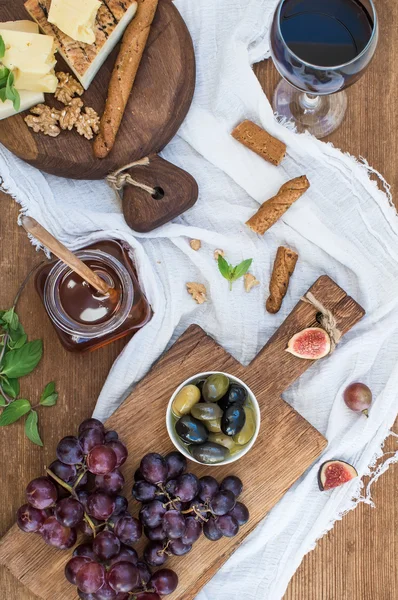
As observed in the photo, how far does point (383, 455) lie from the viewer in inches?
77.7

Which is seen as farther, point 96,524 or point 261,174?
point 261,174

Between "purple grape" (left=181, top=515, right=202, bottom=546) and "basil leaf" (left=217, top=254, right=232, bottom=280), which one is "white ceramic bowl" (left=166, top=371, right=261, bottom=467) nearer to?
"purple grape" (left=181, top=515, right=202, bottom=546)

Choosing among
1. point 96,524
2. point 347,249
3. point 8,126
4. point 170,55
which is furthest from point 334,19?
point 96,524

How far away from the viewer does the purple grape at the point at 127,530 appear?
1.66 metres

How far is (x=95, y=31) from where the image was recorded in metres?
1.76

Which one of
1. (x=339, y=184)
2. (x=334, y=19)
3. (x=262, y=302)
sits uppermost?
(x=334, y=19)

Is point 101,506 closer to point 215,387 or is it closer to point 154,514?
point 154,514

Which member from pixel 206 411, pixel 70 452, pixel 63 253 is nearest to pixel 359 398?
pixel 206 411

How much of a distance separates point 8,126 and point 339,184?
3.00 ft

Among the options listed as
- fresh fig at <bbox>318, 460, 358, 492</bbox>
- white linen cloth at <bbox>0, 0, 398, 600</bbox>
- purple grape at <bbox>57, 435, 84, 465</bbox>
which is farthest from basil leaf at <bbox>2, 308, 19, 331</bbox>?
fresh fig at <bbox>318, 460, 358, 492</bbox>

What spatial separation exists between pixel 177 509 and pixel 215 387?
0.31 meters

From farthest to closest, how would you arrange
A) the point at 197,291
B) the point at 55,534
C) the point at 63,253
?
the point at 197,291, the point at 55,534, the point at 63,253

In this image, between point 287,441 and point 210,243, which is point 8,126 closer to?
point 210,243

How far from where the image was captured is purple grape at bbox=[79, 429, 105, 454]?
1.71 metres
